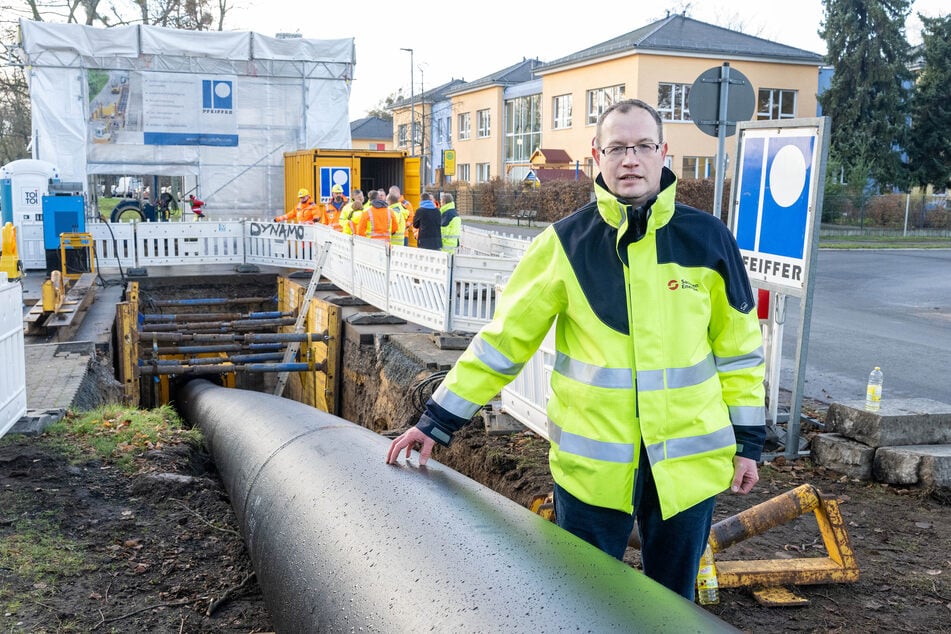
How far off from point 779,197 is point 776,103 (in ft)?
128

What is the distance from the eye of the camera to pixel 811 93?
139 ft

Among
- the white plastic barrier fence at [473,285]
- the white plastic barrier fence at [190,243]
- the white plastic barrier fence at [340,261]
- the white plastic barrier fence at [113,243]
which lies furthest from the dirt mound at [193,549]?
the white plastic barrier fence at [190,243]

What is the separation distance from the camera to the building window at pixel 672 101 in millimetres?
39844

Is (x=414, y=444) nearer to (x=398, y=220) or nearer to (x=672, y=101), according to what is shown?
(x=398, y=220)

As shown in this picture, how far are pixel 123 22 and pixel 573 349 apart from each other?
122 feet

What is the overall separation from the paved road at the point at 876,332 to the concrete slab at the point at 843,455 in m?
1.19

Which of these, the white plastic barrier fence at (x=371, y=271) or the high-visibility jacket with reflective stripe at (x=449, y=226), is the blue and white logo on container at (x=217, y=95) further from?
the white plastic barrier fence at (x=371, y=271)

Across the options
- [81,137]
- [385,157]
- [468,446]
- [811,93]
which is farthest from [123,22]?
[468,446]

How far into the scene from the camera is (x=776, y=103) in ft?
138

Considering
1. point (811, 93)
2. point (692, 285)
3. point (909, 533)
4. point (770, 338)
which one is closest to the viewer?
point (692, 285)

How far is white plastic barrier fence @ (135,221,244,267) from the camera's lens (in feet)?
58.6

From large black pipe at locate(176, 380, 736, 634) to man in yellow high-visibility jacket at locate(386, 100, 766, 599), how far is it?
25 cm

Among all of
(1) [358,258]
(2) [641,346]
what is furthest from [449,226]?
(2) [641,346]

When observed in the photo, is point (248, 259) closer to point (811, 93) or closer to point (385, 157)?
point (385, 157)
